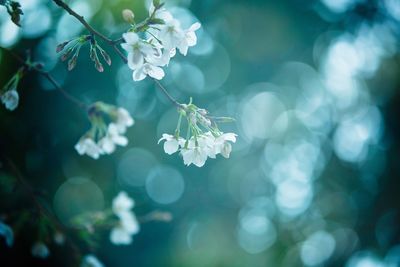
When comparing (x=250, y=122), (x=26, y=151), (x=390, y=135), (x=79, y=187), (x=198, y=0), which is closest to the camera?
(x=26, y=151)

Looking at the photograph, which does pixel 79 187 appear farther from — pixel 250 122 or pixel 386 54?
pixel 386 54

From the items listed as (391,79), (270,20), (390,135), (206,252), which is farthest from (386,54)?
(206,252)

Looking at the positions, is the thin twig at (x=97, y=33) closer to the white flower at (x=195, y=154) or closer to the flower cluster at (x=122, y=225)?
the white flower at (x=195, y=154)

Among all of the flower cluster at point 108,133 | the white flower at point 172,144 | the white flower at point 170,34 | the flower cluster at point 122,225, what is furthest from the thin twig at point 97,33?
the flower cluster at point 122,225

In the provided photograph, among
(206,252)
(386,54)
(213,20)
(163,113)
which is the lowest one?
(206,252)

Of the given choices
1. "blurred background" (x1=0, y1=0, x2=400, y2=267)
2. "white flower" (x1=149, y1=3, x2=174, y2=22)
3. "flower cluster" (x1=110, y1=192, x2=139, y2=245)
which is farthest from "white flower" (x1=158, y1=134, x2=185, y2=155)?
"blurred background" (x1=0, y1=0, x2=400, y2=267)

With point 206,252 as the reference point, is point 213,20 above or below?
above

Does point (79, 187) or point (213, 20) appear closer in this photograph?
point (79, 187)

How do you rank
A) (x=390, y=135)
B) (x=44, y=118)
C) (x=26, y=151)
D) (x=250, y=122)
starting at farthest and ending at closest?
(x=250, y=122) → (x=390, y=135) → (x=44, y=118) → (x=26, y=151)
